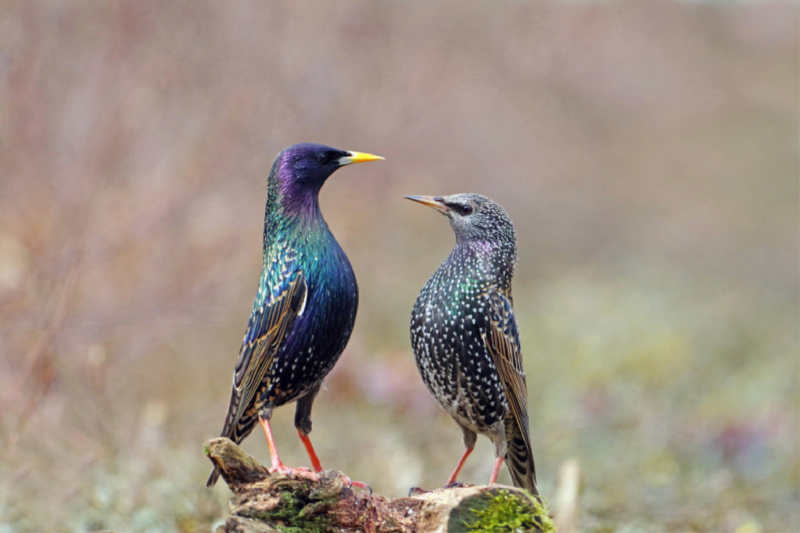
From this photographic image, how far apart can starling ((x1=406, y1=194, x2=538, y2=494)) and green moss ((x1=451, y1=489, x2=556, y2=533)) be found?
45 cm

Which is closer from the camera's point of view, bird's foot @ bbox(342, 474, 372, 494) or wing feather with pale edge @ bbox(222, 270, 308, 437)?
bird's foot @ bbox(342, 474, 372, 494)

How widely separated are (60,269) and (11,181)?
117 centimetres

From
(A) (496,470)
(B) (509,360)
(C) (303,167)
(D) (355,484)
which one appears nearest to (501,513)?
(A) (496,470)

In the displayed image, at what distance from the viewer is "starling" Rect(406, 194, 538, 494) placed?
10.4ft

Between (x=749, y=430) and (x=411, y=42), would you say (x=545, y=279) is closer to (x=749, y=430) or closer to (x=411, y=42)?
(x=411, y=42)

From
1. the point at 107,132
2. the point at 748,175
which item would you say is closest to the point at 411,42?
the point at 107,132

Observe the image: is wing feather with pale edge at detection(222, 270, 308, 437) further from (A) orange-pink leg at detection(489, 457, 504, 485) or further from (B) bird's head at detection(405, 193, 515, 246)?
(A) orange-pink leg at detection(489, 457, 504, 485)

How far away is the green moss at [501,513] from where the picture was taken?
2.62 m

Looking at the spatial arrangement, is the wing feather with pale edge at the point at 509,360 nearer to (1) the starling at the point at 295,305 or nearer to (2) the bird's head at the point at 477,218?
(2) the bird's head at the point at 477,218

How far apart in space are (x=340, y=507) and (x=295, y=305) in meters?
0.78

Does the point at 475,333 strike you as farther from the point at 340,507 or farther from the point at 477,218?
the point at 340,507

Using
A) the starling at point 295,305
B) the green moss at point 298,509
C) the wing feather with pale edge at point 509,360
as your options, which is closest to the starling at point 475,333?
the wing feather with pale edge at point 509,360

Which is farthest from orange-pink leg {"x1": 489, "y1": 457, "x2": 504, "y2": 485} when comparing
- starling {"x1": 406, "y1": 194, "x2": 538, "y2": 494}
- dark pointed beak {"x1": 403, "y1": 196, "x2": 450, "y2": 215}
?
dark pointed beak {"x1": 403, "y1": 196, "x2": 450, "y2": 215}

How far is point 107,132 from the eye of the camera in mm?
6246
